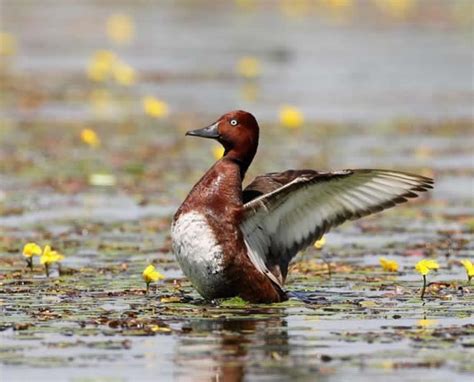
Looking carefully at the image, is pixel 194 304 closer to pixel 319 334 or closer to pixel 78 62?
pixel 319 334

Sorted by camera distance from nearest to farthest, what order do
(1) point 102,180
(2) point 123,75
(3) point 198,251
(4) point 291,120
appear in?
1. (3) point 198,251
2. (1) point 102,180
3. (4) point 291,120
4. (2) point 123,75

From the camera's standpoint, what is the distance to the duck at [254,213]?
923 cm

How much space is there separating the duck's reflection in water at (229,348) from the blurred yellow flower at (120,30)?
22.5 meters

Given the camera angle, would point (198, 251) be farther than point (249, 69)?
No

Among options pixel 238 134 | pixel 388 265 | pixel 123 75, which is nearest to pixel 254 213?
pixel 238 134

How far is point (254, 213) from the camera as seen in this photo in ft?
30.9

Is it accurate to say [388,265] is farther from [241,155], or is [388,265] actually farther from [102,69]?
[102,69]

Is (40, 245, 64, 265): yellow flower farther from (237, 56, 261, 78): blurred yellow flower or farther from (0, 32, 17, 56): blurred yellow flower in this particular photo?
(0, 32, 17, 56): blurred yellow flower

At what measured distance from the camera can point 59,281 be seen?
404 inches

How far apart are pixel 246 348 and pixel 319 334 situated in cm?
62

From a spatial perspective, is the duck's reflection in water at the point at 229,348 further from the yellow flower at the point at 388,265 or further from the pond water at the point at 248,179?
the yellow flower at the point at 388,265

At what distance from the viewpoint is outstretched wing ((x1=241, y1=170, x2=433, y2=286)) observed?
9.52 m

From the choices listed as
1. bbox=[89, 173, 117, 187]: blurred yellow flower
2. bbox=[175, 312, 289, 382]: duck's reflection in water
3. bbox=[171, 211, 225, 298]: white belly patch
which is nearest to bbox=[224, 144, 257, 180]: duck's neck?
bbox=[171, 211, 225, 298]: white belly patch

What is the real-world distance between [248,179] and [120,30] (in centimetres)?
1702
